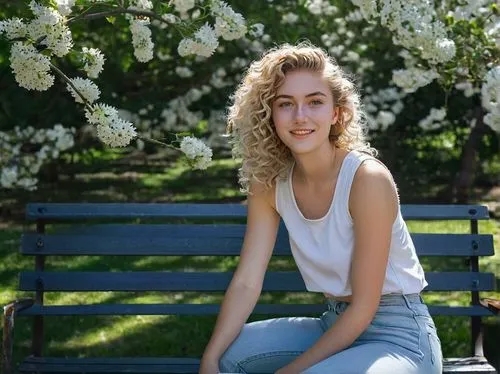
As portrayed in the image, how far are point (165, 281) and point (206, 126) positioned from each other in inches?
244

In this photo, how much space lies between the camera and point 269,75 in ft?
11.4

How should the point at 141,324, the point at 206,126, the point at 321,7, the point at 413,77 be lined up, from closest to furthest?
the point at 141,324 < the point at 413,77 < the point at 321,7 < the point at 206,126

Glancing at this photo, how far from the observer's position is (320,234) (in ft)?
11.2

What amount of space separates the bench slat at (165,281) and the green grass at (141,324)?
2.62ft

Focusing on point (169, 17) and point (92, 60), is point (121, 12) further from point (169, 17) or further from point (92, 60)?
point (169, 17)

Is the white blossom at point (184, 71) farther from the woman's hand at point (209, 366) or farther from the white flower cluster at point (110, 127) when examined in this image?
the woman's hand at point (209, 366)

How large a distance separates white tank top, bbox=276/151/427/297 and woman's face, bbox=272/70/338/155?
13 cm

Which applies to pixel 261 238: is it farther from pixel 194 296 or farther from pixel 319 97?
pixel 194 296

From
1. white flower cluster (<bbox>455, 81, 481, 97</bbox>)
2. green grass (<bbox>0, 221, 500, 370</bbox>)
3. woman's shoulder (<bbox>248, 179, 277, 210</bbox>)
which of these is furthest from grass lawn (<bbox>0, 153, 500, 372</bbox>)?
woman's shoulder (<bbox>248, 179, 277, 210</bbox>)

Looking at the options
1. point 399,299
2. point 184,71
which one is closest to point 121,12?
point 399,299

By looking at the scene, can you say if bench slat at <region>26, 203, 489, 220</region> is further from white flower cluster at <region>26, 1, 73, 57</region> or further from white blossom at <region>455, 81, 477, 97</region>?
white blossom at <region>455, 81, 477, 97</region>

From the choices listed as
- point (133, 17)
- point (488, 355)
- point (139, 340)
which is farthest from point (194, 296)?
point (133, 17)

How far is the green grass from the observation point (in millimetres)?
5402

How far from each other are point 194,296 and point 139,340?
1.17 m
